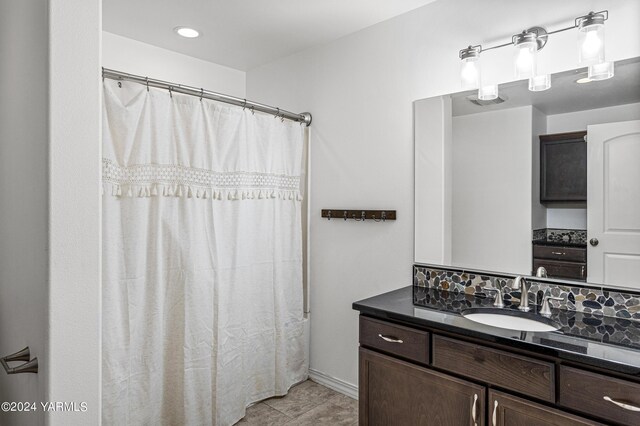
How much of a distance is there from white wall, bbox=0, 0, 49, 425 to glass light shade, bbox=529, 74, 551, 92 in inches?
76.7

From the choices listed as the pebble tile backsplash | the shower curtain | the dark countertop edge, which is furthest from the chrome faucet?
the shower curtain

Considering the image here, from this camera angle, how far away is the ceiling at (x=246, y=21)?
2340mm

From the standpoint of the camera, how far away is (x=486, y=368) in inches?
59.6

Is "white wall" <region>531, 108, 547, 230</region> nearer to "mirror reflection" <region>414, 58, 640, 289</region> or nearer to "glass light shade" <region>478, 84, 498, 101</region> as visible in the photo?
"mirror reflection" <region>414, 58, 640, 289</region>

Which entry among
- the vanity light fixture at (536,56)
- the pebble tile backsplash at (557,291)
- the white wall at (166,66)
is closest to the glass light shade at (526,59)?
the vanity light fixture at (536,56)

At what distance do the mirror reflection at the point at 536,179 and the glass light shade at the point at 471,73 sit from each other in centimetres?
7

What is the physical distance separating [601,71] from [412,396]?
5.40ft

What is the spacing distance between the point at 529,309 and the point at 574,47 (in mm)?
1229

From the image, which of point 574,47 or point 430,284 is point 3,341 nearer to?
point 430,284

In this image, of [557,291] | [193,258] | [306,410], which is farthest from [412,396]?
[193,258]

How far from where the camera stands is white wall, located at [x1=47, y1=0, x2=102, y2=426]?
1.01m

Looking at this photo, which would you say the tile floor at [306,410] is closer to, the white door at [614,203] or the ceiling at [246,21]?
the white door at [614,203]

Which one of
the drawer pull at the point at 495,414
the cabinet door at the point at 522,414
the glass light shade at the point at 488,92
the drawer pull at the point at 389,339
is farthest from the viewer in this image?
the glass light shade at the point at 488,92

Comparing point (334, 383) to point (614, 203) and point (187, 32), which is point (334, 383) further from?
point (187, 32)
